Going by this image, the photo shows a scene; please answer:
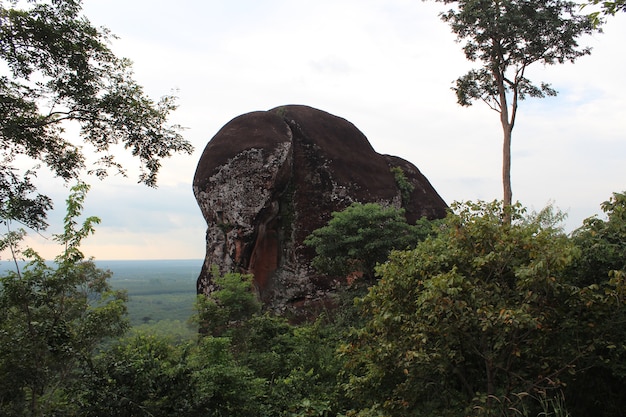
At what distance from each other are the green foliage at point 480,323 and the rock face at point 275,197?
→ 362 inches

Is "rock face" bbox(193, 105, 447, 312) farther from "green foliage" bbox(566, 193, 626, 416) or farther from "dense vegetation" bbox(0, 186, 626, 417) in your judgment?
"green foliage" bbox(566, 193, 626, 416)

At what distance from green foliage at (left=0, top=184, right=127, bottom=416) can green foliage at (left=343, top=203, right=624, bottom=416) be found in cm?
383

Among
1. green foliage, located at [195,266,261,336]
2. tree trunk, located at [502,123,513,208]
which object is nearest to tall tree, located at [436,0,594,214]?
tree trunk, located at [502,123,513,208]

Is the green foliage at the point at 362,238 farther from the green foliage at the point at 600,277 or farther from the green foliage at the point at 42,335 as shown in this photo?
the green foliage at the point at 42,335

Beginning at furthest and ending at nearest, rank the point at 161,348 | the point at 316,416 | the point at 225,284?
the point at 225,284 → the point at 161,348 → the point at 316,416

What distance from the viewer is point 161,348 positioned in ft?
28.9

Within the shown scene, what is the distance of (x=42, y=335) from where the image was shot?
6.04 m

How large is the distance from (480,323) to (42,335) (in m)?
5.37

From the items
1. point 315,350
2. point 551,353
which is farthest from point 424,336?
point 315,350

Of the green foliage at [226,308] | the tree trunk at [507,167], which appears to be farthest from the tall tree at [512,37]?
the green foliage at [226,308]

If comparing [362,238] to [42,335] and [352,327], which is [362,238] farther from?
[42,335]

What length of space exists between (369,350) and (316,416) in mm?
2493

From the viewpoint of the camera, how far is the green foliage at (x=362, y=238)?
11.7m

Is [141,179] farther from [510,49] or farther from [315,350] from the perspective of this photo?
[510,49]
